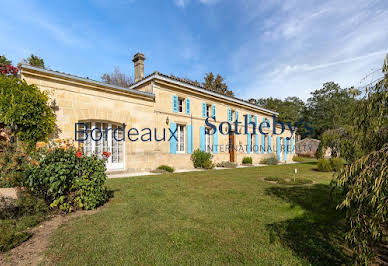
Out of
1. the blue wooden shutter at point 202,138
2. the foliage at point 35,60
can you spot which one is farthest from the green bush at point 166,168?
the foliage at point 35,60

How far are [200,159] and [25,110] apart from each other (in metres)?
8.33

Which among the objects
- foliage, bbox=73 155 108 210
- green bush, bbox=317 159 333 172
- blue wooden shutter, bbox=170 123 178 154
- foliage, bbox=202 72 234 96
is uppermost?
foliage, bbox=202 72 234 96

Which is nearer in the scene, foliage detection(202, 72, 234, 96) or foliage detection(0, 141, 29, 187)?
foliage detection(0, 141, 29, 187)

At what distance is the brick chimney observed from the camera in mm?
11536

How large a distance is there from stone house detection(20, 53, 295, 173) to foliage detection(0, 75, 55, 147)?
62cm

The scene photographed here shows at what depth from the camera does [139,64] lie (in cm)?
1155

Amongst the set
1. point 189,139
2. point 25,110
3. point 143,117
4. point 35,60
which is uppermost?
point 35,60

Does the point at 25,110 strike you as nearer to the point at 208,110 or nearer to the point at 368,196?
the point at 368,196

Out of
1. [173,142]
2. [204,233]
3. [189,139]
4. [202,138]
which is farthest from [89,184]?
[202,138]

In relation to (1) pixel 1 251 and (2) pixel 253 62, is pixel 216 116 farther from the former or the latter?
(1) pixel 1 251

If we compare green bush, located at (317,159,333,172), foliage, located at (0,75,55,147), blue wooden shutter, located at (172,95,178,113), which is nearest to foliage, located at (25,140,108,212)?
foliage, located at (0,75,55,147)

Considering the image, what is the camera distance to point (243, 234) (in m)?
2.82

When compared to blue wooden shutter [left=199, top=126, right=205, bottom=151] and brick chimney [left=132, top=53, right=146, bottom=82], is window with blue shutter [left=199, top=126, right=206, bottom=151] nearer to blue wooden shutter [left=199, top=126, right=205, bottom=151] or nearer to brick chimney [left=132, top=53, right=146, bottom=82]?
blue wooden shutter [left=199, top=126, right=205, bottom=151]

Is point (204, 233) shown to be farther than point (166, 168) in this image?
No
